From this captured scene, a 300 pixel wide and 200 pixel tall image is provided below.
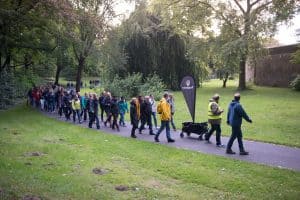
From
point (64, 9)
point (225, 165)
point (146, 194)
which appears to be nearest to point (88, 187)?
point (146, 194)

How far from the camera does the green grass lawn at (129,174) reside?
857 centimetres

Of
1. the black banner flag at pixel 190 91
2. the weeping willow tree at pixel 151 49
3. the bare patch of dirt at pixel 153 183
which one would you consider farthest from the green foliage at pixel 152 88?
the bare patch of dirt at pixel 153 183

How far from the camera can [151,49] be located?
3906 centimetres

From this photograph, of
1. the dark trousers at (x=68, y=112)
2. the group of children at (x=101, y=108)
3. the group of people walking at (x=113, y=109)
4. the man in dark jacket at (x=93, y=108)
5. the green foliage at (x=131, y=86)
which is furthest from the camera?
the green foliage at (x=131, y=86)

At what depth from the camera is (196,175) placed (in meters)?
9.99

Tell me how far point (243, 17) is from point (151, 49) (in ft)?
28.6

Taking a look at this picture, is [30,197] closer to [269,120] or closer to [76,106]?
[76,106]

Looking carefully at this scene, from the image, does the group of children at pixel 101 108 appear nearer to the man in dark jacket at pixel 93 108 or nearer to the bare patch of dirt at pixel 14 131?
the man in dark jacket at pixel 93 108

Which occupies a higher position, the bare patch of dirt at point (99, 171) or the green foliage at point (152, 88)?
the green foliage at point (152, 88)

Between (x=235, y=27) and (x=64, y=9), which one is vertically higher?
(x=235, y=27)

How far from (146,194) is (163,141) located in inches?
257

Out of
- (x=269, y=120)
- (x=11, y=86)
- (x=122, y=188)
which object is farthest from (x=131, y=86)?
(x=122, y=188)

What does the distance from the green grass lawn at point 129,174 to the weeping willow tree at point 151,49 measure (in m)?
23.8

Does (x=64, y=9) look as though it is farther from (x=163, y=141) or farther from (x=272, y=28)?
(x=272, y=28)
